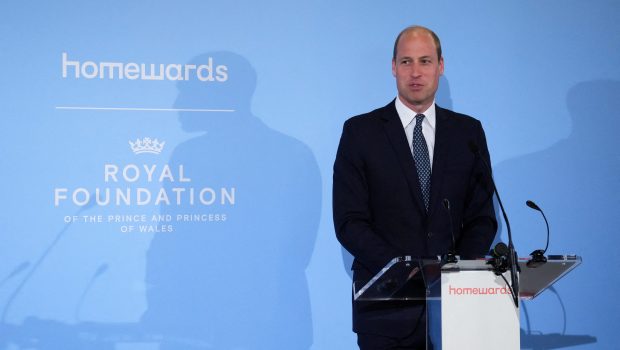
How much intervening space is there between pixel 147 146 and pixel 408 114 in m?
1.29

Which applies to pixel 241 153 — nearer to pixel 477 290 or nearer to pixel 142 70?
pixel 142 70

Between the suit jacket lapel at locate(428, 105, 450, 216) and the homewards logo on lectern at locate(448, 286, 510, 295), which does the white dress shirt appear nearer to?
the suit jacket lapel at locate(428, 105, 450, 216)

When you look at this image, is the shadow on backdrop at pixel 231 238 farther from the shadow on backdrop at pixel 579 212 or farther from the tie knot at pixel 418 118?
the shadow on backdrop at pixel 579 212

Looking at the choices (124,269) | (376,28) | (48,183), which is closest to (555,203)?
(376,28)

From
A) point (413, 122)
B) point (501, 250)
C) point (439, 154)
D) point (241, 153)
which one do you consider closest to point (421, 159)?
point (439, 154)

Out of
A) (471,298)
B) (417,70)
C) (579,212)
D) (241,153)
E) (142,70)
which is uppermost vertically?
(142,70)

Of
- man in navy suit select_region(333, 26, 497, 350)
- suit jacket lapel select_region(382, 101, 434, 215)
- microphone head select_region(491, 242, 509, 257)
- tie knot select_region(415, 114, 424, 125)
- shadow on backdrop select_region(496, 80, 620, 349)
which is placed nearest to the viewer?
microphone head select_region(491, 242, 509, 257)

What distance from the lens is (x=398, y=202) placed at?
272 centimetres

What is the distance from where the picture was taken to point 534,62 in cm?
390

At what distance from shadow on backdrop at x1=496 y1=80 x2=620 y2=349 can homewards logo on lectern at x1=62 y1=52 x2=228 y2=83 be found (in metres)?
1.60

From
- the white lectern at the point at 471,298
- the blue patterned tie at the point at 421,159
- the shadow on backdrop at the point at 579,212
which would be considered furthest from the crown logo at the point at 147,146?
the shadow on backdrop at the point at 579,212

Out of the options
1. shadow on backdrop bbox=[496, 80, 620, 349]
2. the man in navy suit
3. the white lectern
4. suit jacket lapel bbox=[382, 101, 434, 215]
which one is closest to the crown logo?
the man in navy suit

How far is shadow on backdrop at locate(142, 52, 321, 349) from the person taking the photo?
351 centimetres

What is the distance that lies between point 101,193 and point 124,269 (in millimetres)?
365
